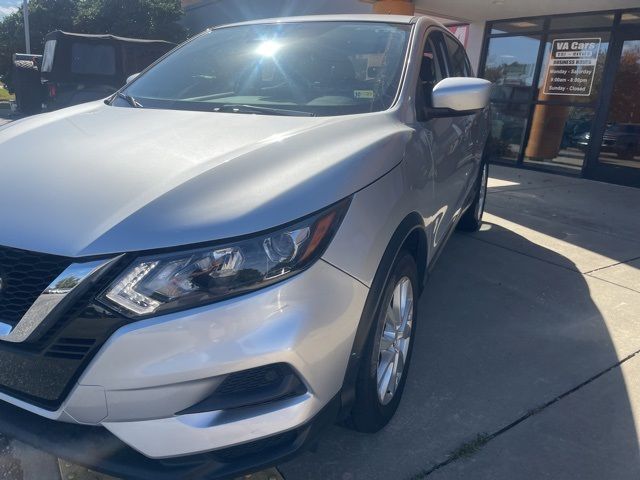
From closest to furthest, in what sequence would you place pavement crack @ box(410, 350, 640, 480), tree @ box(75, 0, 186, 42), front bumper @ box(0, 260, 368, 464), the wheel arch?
front bumper @ box(0, 260, 368, 464)
the wheel arch
pavement crack @ box(410, 350, 640, 480)
tree @ box(75, 0, 186, 42)

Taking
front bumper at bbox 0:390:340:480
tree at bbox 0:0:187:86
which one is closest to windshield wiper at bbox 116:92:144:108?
front bumper at bbox 0:390:340:480

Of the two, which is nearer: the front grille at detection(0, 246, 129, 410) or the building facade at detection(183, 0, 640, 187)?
the front grille at detection(0, 246, 129, 410)

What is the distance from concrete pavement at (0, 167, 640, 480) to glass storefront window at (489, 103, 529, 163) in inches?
218

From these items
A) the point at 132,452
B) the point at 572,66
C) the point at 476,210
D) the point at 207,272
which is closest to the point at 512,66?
the point at 572,66

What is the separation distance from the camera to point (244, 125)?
7.42 ft

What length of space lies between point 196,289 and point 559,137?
31.8ft

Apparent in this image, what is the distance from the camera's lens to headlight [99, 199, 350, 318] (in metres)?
1.49

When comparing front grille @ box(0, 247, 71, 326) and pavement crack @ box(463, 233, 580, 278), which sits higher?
front grille @ box(0, 247, 71, 326)

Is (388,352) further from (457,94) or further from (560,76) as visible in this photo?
(560,76)

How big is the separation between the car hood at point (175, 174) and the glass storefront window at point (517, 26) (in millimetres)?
8905

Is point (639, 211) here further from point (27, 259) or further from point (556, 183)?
point (27, 259)

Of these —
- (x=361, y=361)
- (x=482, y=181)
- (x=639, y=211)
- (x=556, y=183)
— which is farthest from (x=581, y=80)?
(x=361, y=361)

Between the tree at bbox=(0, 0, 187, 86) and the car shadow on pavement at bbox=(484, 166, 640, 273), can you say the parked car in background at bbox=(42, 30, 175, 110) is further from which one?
the tree at bbox=(0, 0, 187, 86)

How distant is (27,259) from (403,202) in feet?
4.44
